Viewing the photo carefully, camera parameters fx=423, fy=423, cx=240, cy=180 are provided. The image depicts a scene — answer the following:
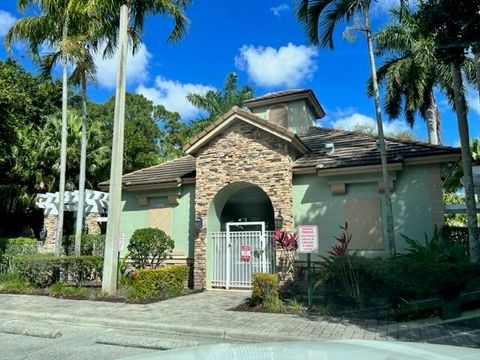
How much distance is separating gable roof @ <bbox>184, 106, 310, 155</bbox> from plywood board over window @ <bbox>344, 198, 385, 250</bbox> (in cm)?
262

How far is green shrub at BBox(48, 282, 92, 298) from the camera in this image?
12951 mm

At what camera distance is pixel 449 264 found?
340 inches

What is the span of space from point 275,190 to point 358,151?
3.17 meters

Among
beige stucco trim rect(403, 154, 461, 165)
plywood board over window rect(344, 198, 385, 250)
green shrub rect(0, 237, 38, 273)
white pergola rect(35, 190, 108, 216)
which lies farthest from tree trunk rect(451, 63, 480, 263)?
white pergola rect(35, 190, 108, 216)

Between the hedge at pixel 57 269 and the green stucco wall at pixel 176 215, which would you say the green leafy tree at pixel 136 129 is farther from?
the hedge at pixel 57 269

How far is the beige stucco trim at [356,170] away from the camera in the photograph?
12.8 metres

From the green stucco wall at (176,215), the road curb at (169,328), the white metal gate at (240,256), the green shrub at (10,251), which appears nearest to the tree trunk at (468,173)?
the road curb at (169,328)

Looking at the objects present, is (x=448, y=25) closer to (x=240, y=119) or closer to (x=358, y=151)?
(x=358, y=151)

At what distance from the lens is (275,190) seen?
1413cm

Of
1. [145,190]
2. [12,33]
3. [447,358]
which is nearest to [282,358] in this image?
[447,358]

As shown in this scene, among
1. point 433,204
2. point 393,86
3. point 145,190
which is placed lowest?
point 433,204

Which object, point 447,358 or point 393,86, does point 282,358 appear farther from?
point 393,86

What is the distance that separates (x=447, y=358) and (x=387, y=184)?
36.1 feet

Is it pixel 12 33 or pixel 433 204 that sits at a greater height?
pixel 12 33
